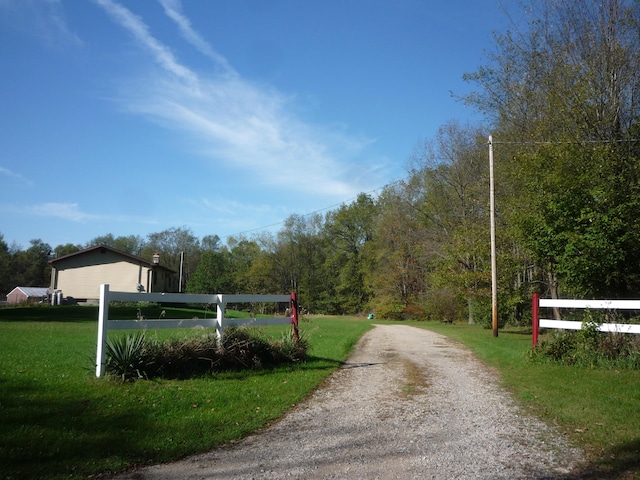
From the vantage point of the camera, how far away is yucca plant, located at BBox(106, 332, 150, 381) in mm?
7879

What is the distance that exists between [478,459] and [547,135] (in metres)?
17.7

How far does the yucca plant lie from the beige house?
35461 millimetres

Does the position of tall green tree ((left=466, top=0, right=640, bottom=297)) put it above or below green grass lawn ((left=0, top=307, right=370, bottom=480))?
above

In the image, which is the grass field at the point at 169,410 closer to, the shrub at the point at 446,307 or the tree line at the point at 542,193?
the tree line at the point at 542,193

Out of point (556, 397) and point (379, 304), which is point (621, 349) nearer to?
point (556, 397)

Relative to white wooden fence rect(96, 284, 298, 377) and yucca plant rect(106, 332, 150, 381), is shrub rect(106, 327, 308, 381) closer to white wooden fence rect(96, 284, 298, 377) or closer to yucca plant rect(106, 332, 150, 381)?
yucca plant rect(106, 332, 150, 381)

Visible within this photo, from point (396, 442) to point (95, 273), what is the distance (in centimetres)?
4150

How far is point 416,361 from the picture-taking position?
40.4 ft

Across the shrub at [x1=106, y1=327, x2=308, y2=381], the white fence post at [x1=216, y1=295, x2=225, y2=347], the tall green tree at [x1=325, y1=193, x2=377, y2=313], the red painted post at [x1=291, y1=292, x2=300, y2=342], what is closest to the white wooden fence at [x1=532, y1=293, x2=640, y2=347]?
the red painted post at [x1=291, y1=292, x2=300, y2=342]

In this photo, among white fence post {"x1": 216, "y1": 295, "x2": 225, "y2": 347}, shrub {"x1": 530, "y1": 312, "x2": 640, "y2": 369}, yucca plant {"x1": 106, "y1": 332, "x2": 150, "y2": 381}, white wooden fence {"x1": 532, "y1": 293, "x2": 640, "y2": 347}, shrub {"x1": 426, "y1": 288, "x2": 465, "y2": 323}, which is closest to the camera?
yucca plant {"x1": 106, "y1": 332, "x2": 150, "y2": 381}

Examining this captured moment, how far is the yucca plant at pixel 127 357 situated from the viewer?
788 centimetres

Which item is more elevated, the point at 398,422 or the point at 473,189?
the point at 473,189

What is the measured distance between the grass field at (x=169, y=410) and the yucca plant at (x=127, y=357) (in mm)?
323

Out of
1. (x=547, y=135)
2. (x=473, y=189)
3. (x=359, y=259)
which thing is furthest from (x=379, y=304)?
(x=547, y=135)
